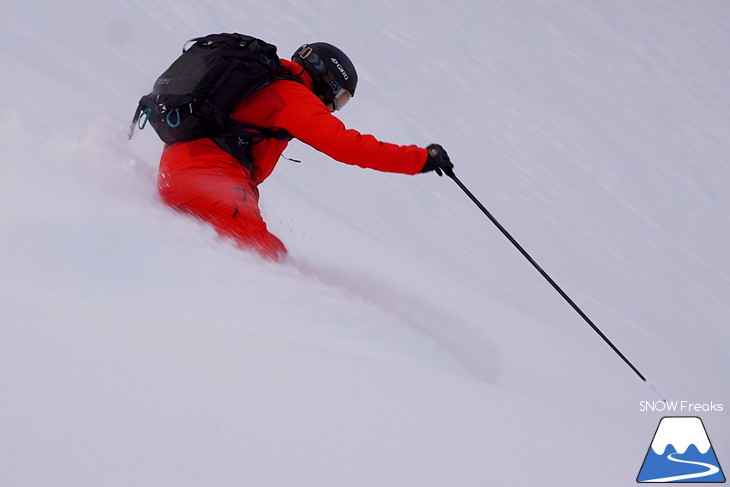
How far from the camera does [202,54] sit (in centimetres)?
353

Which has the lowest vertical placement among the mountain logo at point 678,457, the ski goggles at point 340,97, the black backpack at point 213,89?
the mountain logo at point 678,457

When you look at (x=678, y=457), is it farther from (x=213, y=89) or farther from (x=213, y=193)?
(x=213, y=89)

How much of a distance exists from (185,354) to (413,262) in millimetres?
3229

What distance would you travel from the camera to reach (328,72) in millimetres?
3764

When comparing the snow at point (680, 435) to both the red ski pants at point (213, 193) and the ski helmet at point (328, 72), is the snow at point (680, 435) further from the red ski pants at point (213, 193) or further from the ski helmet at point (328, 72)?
the ski helmet at point (328, 72)

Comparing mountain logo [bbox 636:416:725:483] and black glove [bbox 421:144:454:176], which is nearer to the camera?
mountain logo [bbox 636:416:725:483]

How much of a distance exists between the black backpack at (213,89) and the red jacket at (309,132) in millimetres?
43

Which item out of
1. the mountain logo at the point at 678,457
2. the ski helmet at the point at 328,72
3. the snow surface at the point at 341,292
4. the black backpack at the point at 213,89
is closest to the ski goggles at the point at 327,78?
the ski helmet at the point at 328,72

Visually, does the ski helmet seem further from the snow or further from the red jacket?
the snow

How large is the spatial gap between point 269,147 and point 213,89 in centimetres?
48

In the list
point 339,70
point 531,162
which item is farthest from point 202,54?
point 531,162

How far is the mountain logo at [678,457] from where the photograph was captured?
2986 millimetres

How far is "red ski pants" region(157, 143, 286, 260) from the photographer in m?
3.60

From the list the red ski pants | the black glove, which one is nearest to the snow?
the black glove
